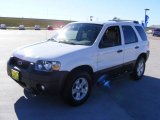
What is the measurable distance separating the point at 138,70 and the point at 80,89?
10.6ft

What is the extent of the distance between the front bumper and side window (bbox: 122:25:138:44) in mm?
2800

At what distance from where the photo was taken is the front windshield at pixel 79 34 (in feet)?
21.6

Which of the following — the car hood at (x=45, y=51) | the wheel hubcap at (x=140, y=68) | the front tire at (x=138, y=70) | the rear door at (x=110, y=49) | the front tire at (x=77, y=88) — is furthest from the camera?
the wheel hubcap at (x=140, y=68)

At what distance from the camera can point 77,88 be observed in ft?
19.6

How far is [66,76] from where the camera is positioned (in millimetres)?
5551

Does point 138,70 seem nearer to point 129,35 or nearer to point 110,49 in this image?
point 129,35

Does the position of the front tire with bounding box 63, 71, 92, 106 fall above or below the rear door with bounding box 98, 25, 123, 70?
below

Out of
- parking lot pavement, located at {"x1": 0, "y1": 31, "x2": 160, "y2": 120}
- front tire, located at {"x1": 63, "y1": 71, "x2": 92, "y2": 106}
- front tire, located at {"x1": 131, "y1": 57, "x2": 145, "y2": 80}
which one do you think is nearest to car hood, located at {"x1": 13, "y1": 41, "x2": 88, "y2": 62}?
front tire, located at {"x1": 63, "y1": 71, "x2": 92, "y2": 106}

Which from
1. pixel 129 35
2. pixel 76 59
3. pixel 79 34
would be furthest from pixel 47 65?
pixel 129 35

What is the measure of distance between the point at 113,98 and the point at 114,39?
60.6 inches

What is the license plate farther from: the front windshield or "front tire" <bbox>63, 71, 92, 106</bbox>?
the front windshield

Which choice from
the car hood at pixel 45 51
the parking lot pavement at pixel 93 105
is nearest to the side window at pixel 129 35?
the parking lot pavement at pixel 93 105

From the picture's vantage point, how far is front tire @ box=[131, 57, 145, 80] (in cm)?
855

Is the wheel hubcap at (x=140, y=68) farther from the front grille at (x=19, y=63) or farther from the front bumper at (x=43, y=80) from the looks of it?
the front grille at (x=19, y=63)
